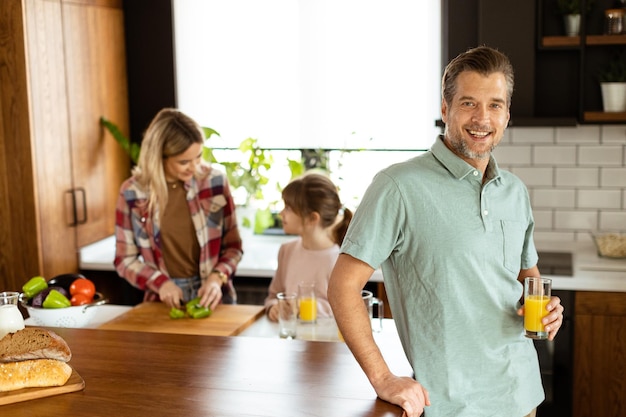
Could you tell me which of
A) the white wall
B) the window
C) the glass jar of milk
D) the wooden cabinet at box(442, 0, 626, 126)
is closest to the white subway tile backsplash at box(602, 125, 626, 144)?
the white wall

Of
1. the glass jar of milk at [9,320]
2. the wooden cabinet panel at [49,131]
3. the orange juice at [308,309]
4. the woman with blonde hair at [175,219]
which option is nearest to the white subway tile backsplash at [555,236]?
the woman with blonde hair at [175,219]

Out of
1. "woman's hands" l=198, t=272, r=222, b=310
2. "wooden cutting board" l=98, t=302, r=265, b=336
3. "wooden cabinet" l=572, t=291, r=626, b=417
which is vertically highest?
"woman's hands" l=198, t=272, r=222, b=310

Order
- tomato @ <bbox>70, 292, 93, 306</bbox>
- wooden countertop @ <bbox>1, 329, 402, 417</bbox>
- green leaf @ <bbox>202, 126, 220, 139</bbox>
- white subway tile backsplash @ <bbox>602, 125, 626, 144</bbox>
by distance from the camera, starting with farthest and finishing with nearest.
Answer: green leaf @ <bbox>202, 126, 220, 139</bbox> < white subway tile backsplash @ <bbox>602, 125, 626, 144</bbox> < tomato @ <bbox>70, 292, 93, 306</bbox> < wooden countertop @ <bbox>1, 329, 402, 417</bbox>

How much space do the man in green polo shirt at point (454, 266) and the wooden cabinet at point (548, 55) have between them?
1.83m

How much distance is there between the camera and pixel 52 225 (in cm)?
385

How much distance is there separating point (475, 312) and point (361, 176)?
8.17ft

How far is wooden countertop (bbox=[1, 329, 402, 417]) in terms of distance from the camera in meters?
1.78

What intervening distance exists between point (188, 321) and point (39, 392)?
0.98m

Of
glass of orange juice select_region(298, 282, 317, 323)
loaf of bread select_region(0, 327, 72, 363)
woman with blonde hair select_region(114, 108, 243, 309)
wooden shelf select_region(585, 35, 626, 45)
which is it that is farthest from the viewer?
wooden shelf select_region(585, 35, 626, 45)

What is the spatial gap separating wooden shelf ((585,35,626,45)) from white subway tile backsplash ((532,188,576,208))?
730 mm

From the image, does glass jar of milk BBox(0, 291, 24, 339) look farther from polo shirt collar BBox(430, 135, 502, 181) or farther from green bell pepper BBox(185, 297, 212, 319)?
polo shirt collar BBox(430, 135, 502, 181)

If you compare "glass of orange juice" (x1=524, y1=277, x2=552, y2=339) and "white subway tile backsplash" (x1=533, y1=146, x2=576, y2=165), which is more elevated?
"white subway tile backsplash" (x1=533, y1=146, x2=576, y2=165)

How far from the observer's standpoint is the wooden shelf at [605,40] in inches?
140

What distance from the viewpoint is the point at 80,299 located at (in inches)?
106
